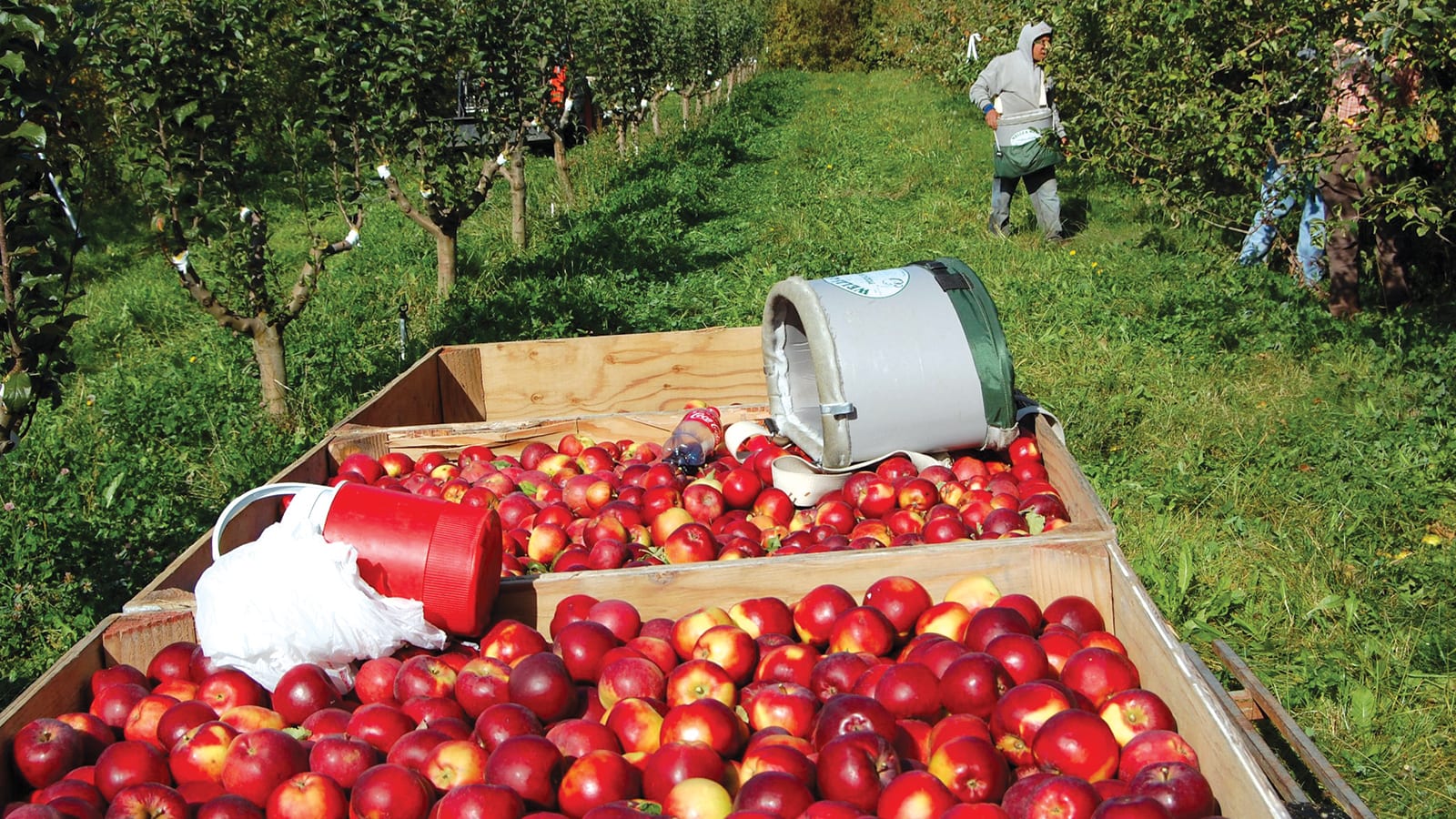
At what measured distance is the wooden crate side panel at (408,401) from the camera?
14.2 feet

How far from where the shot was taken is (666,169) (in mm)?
16266

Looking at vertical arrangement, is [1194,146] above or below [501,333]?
above

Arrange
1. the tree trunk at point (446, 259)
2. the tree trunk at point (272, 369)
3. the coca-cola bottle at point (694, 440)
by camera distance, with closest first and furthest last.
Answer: the coca-cola bottle at point (694, 440)
the tree trunk at point (272, 369)
the tree trunk at point (446, 259)

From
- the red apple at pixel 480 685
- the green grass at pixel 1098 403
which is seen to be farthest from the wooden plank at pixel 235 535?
the green grass at pixel 1098 403

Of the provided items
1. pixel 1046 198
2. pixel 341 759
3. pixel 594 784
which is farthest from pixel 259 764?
pixel 1046 198

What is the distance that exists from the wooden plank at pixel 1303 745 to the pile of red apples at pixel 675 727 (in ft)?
1.44

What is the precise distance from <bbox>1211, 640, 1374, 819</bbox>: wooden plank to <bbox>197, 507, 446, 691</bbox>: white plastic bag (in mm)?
1976

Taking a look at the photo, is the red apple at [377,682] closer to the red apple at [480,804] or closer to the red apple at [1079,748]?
the red apple at [480,804]

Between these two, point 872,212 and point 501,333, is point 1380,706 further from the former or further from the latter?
point 872,212

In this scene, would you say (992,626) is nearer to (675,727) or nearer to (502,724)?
(675,727)

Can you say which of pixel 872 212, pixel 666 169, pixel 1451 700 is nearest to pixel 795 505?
pixel 1451 700

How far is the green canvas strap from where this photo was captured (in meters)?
3.56

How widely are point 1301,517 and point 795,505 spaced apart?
2.04m

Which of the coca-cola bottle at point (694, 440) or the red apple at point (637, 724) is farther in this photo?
the coca-cola bottle at point (694, 440)
